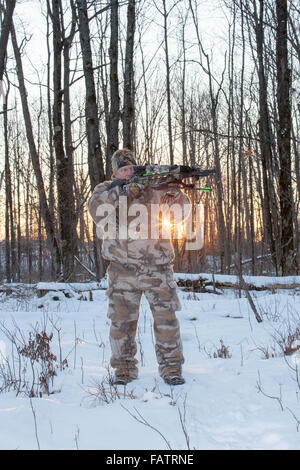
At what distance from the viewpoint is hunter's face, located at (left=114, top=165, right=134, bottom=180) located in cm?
292

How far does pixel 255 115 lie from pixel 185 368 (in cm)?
1638

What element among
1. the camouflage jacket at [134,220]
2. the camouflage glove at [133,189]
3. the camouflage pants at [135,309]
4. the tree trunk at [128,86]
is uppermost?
the tree trunk at [128,86]

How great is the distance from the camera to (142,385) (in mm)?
2676

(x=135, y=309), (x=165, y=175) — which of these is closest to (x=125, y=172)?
(x=165, y=175)

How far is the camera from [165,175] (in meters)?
2.76

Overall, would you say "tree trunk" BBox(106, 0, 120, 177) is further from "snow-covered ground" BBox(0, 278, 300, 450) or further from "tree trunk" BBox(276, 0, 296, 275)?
"snow-covered ground" BBox(0, 278, 300, 450)

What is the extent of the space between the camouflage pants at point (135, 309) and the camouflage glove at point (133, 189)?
22.4 inches

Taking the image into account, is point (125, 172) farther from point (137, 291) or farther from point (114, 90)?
point (114, 90)

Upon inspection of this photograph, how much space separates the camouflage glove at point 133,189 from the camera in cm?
283

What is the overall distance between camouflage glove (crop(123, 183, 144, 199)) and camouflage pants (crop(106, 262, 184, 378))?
570mm

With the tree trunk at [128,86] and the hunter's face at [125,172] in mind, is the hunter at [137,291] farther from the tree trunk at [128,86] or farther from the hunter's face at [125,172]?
the tree trunk at [128,86]

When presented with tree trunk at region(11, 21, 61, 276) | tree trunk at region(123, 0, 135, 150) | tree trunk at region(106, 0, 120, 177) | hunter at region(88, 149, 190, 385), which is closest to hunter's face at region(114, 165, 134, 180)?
hunter at region(88, 149, 190, 385)

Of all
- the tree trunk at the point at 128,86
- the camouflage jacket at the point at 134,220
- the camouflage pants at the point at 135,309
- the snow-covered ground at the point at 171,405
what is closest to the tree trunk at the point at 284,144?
the tree trunk at the point at 128,86

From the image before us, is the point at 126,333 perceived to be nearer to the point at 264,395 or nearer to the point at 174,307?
the point at 174,307
